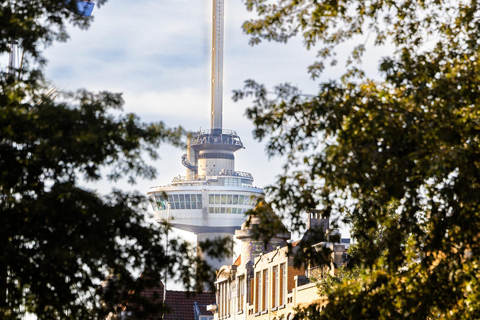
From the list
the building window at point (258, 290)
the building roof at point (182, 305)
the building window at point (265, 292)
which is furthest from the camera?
the building roof at point (182, 305)

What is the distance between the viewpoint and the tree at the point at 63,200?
58.7 ft

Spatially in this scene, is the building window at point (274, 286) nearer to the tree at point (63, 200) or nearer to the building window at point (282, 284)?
the building window at point (282, 284)

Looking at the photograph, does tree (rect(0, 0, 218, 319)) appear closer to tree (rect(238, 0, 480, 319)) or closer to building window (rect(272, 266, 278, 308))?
tree (rect(238, 0, 480, 319))

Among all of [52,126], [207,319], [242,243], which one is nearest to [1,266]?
[52,126]

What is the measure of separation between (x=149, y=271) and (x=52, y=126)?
354 cm

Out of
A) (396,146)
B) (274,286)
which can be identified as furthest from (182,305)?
(396,146)

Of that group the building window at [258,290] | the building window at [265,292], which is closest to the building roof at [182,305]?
the building window at [258,290]

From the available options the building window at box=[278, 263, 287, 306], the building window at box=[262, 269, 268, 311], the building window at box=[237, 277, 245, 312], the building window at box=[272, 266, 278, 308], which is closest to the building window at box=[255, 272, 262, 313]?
the building window at box=[262, 269, 268, 311]

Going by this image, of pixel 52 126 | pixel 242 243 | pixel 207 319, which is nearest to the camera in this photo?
pixel 52 126

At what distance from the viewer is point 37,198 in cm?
1825

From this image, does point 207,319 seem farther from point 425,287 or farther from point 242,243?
point 425,287

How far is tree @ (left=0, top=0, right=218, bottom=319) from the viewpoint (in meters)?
17.9

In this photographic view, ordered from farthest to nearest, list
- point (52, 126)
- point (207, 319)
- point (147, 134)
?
point (207, 319) → point (147, 134) → point (52, 126)

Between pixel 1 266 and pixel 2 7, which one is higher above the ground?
pixel 2 7
